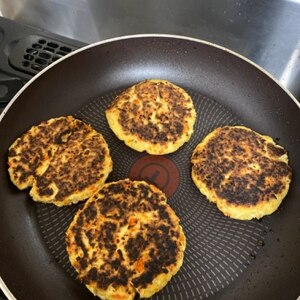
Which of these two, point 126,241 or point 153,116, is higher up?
point 153,116

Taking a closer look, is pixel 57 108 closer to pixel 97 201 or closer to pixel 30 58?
pixel 30 58

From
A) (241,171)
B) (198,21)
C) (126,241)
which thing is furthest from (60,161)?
(198,21)

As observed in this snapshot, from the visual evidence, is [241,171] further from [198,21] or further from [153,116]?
[198,21]

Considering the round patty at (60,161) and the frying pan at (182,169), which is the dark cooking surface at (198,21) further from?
the round patty at (60,161)

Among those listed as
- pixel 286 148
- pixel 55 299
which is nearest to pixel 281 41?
pixel 286 148

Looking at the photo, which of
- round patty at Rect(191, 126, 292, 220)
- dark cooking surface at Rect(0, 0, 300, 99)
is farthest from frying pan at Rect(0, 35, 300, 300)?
dark cooking surface at Rect(0, 0, 300, 99)

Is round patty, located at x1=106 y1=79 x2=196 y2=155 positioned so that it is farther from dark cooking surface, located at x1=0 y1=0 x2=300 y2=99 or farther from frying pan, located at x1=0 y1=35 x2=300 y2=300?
dark cooking surface, located at x1=0 y1=0 x2=300 y2=99
